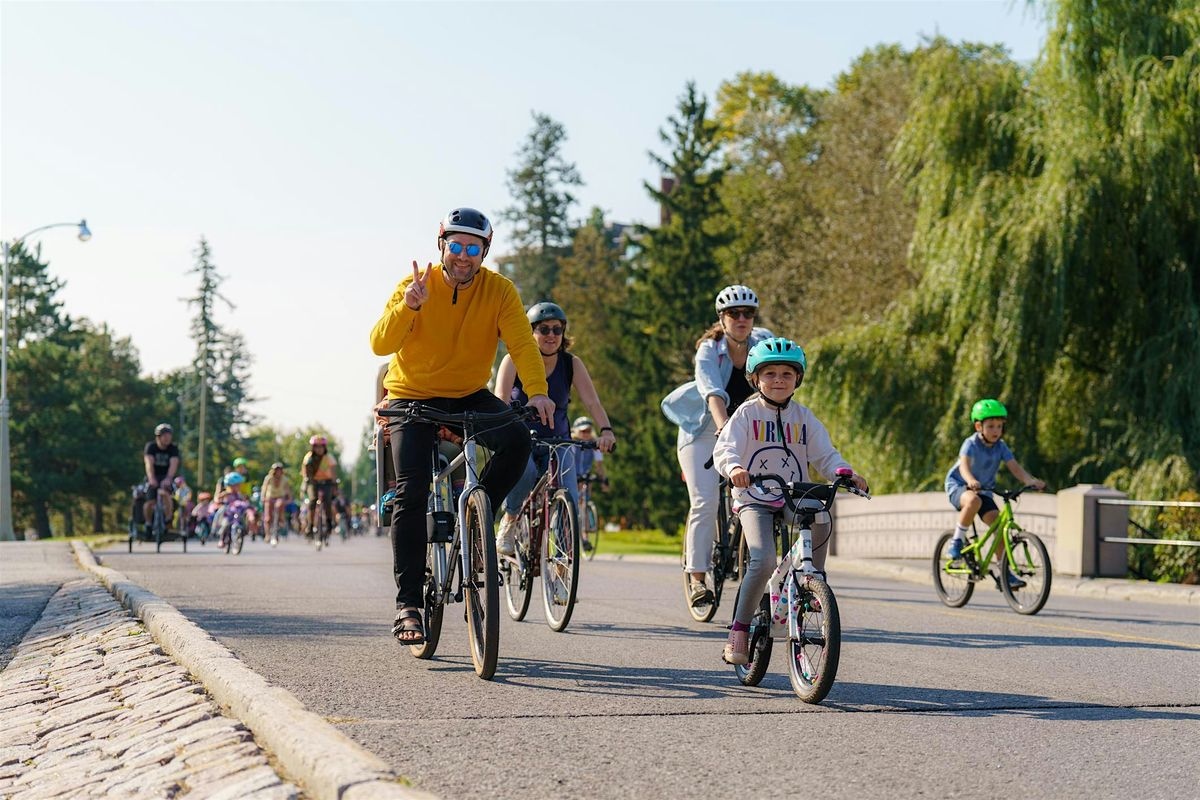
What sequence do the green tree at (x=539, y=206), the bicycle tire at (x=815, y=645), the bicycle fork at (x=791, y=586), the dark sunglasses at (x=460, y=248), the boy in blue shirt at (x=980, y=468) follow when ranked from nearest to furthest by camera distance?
the bicycle tire at (x=815, y=645) → the bicycle fork at (x=791, y=586) → the dark sunglasses at (x=460, y=248) → the boy in blue shirt at (x=980, y=468) → the green tree at (x=539, y=206)

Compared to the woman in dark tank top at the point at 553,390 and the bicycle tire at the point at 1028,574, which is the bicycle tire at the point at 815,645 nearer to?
the woman in dark tank top at the point at 553,390

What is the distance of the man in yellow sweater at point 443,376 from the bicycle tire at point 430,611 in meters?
0.06

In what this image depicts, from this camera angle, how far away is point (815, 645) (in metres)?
6.23

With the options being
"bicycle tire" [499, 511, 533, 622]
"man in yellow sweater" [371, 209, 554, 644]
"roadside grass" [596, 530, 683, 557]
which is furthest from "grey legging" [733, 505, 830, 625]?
"roadside grass" [596, 530, 683, 557]

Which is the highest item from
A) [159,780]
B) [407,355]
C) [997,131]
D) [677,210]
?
[677,210]

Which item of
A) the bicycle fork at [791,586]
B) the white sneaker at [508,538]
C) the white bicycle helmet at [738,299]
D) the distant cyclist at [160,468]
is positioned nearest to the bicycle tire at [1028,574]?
the white bicycle helmet at [738,299]

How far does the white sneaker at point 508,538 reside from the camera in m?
9.20

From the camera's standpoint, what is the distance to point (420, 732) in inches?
213

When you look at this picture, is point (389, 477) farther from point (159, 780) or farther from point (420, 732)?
point (159, 780)

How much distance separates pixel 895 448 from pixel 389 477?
55.0 feet

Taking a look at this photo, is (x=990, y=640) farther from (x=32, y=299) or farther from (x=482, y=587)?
(x=32, y=299)

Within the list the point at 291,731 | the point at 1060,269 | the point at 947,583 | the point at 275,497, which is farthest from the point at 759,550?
the point at 275,497

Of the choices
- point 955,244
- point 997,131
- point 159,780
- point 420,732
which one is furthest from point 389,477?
point 997,131

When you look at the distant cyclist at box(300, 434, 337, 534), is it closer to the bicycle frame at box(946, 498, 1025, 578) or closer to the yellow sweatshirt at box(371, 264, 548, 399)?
the bicycle frame at box(946, 498, 1025, 578)
